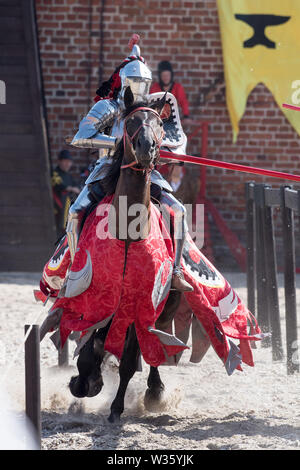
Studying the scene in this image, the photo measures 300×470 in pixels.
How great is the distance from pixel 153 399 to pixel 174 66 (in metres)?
6.48

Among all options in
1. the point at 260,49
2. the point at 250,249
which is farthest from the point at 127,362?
the point at 260,49

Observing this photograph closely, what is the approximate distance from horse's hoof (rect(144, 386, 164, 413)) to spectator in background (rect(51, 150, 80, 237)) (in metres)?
5.51

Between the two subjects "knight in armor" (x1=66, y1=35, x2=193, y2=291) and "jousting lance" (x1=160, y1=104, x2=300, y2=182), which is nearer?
"knight in armor" (x1=66, y1=35, x2=193, y2=291)

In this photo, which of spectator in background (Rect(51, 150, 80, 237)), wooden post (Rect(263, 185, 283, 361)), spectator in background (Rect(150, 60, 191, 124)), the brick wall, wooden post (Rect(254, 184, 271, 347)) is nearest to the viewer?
wooden post (Rect(263, 185, 283, 361))

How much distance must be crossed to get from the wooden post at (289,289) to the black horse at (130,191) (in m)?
1.16

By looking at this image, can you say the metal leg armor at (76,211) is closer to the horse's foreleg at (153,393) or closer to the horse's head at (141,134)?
the horse's head at (141,134)

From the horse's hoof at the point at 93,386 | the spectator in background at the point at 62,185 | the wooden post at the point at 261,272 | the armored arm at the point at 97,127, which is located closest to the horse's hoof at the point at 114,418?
the horse's hoof at the point at 93,386

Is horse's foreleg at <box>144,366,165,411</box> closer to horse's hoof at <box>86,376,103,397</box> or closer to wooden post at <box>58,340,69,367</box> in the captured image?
horse's hoof at <box>86,376,103,397</box>

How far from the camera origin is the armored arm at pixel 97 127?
15.7 feet

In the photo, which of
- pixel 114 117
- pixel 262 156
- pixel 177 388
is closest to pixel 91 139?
pixel 114 117

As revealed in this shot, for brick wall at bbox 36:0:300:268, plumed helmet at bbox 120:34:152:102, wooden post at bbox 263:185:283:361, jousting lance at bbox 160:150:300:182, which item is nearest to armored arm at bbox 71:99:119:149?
plumed helmet at bbox 120:34:152:102

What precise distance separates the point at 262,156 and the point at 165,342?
6589 mm

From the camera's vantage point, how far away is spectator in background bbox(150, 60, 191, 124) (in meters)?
10.5
